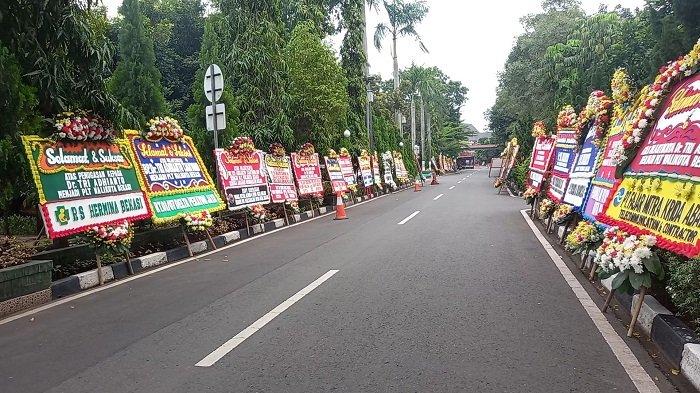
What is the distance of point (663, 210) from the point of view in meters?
4.76

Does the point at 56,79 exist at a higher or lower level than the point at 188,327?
higher

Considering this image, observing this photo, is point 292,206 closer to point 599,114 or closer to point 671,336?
point 599,114

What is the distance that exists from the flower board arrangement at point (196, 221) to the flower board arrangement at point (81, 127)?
213 centimetres

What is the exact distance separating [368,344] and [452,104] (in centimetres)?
9943

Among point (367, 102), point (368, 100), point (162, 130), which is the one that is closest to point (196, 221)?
point (162, 130)

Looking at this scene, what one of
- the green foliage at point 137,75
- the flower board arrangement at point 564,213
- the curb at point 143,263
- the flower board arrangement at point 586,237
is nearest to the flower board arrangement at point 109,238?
the curb at point 143,263

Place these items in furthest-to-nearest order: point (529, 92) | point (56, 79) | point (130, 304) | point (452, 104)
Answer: point (452, 104) → point (529, 92) → point (56, 79) → point (130, 304)

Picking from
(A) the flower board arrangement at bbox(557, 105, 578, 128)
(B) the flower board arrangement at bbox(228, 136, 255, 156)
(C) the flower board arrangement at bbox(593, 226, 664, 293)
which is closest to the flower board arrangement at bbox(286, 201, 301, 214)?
(B) the flower board arrangement at bbox(228, 136, 255, 156)

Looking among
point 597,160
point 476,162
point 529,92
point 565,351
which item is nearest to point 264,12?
point 597,160

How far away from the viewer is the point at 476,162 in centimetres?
13450

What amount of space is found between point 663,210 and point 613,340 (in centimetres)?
124

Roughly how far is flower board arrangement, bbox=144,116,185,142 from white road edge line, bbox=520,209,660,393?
7227 mm

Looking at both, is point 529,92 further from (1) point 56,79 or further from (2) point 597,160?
(1) point 56,79

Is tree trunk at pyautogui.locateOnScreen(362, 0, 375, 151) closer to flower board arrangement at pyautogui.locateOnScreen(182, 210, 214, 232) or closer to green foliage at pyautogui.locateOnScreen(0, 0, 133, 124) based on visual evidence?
flower board arrangement at pyautogui.locateOnScreen(182, 210, 214, 232)
